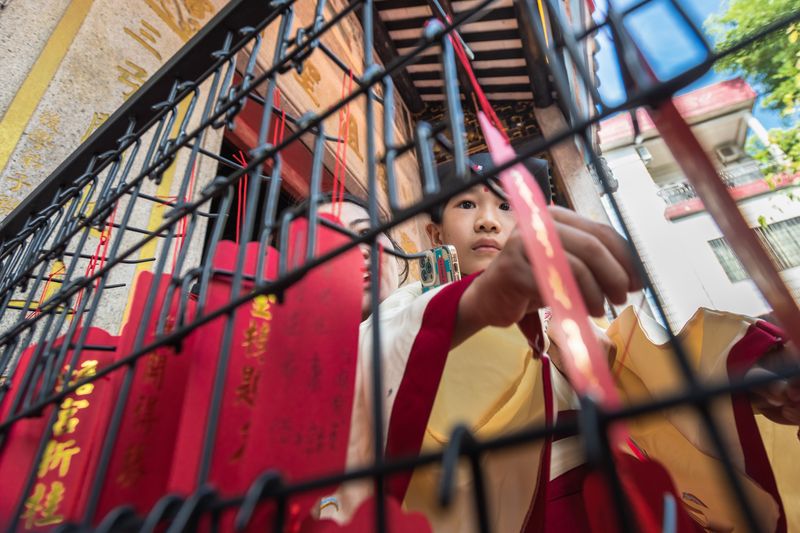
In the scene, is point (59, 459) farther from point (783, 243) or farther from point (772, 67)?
point (783, 243)

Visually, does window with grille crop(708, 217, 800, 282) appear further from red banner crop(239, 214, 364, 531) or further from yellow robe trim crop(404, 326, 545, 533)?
red banner crop(239, 214, 364, 531)

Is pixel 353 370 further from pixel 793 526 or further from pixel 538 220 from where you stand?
pixel 793 526

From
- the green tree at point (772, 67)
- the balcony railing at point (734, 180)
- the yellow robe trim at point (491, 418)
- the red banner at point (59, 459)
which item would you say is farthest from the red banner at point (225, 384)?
the balcony railing at point (734, 180)

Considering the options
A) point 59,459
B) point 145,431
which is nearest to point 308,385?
point 145,431

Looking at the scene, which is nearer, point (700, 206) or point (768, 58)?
point (768, 58)

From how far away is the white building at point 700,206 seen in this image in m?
7.16

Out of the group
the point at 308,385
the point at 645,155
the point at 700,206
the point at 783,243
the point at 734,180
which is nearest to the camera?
the point at 308,385

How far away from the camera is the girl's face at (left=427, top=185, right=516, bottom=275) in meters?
1.13

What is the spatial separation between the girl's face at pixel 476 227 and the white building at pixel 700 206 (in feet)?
21.3

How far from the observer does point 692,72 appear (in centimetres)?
28

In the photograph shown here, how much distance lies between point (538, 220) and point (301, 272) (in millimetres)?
201

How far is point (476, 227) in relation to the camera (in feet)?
3.75

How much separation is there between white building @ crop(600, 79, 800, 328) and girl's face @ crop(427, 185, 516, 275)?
21.3 feet

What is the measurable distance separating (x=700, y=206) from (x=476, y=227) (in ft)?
25.1
